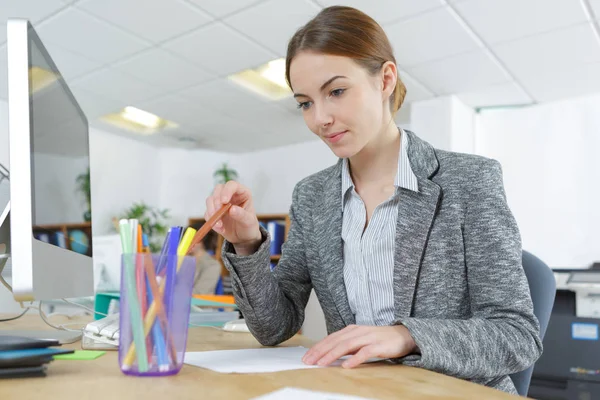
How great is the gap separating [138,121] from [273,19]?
108 inches

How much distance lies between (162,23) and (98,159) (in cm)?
293

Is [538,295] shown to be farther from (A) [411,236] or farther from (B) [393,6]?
(B) [393,6]

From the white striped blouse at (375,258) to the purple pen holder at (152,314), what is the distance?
1.43ft

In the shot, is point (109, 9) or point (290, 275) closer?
point (290, 275)

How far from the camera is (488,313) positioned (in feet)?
2.50

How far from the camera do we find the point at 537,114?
436cm

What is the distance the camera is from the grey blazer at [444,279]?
69cm

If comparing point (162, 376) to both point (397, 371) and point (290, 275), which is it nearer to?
point (397, 371)

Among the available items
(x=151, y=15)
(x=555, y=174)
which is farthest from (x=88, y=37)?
(x=555, y=174)

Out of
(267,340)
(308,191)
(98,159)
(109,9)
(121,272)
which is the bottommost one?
(267,340)

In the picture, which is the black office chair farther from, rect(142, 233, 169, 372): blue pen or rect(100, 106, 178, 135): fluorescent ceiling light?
rect(100, 106, 178, 135): fluorescent ceiling light

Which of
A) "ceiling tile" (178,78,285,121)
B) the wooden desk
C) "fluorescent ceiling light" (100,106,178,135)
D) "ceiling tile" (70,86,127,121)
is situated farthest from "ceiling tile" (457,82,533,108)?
the wooden desk

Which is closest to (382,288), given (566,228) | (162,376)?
(162,376)

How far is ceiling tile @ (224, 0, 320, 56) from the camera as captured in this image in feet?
9.20
